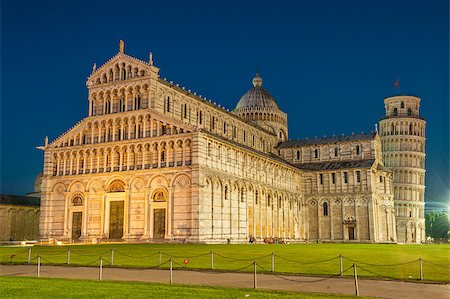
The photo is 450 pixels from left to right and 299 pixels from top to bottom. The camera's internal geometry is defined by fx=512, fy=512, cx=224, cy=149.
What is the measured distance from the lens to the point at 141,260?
32938mm

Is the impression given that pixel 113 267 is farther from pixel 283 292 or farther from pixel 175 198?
pixel 175 198

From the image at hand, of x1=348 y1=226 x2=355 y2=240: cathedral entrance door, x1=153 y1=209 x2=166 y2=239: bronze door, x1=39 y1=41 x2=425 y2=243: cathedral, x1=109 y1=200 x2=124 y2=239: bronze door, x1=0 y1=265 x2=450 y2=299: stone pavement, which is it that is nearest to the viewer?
x1=0 y1=265 x2=450 y2=299: stone pavement

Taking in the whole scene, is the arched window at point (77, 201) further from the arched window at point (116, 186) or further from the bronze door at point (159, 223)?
the bronze door at point (159, 223)

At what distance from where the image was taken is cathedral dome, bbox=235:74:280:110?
101 m

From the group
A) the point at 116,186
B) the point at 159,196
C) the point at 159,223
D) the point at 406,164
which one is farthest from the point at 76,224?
the point at 406,164

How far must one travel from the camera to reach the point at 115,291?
18.9m

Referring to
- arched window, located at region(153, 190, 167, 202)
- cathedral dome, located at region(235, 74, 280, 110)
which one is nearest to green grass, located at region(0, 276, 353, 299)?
arched window, located at region(153, 190, 167, 202)

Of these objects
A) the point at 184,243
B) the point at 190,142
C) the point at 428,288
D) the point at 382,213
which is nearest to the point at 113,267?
the point at 428,288

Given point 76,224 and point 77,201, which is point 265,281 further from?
point 77,201

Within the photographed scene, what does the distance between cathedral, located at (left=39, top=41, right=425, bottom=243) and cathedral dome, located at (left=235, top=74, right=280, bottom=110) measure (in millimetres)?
13592

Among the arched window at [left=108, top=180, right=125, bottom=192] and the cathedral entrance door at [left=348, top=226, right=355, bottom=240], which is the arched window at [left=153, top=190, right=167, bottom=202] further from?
the cathedral entrance door at [left=348, top=226, right=355, bottom=240]

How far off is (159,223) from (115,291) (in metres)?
41.2

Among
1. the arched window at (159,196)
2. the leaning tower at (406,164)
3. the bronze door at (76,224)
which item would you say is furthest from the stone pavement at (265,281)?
the leaning tower at (406,164)

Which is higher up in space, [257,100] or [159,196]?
[257,100]
